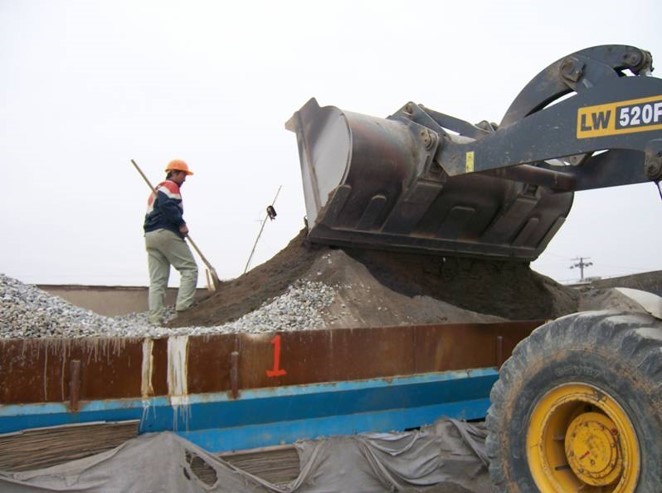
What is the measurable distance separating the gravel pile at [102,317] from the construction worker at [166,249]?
3.38 ft

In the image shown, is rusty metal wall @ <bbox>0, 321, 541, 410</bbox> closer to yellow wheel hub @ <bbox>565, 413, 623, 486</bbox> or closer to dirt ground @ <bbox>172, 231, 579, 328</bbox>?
dirt ground @ <bbox>172, 231, 579, 328</bbox>

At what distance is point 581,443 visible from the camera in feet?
8.91

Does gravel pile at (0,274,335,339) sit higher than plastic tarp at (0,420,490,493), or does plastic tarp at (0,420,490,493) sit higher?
gravel pile at (0,274,335,339)

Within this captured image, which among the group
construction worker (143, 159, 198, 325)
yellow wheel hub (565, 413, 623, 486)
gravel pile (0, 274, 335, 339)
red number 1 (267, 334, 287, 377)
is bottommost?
yellow wheel hub (565, 413, 623, 486)

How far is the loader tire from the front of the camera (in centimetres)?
248

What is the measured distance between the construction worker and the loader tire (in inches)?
117

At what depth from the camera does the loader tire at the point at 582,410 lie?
2.48 metres

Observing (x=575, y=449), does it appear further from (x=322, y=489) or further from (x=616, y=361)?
(x=322, y=489)

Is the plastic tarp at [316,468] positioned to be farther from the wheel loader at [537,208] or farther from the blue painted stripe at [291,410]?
the wheel loader at [537,208]

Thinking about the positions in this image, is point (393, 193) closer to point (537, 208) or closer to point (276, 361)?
point (537, 208)

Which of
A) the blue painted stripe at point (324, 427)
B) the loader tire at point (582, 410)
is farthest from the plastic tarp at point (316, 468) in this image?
the loader tire at point (582, 410)

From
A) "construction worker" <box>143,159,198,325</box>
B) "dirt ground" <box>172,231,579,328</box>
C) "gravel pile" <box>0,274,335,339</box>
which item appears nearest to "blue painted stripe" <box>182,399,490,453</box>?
"gravel pile" <box>0,274,335,339</box>

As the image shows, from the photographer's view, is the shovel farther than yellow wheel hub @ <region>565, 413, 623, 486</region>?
Yes

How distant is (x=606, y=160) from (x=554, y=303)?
1.52 m
